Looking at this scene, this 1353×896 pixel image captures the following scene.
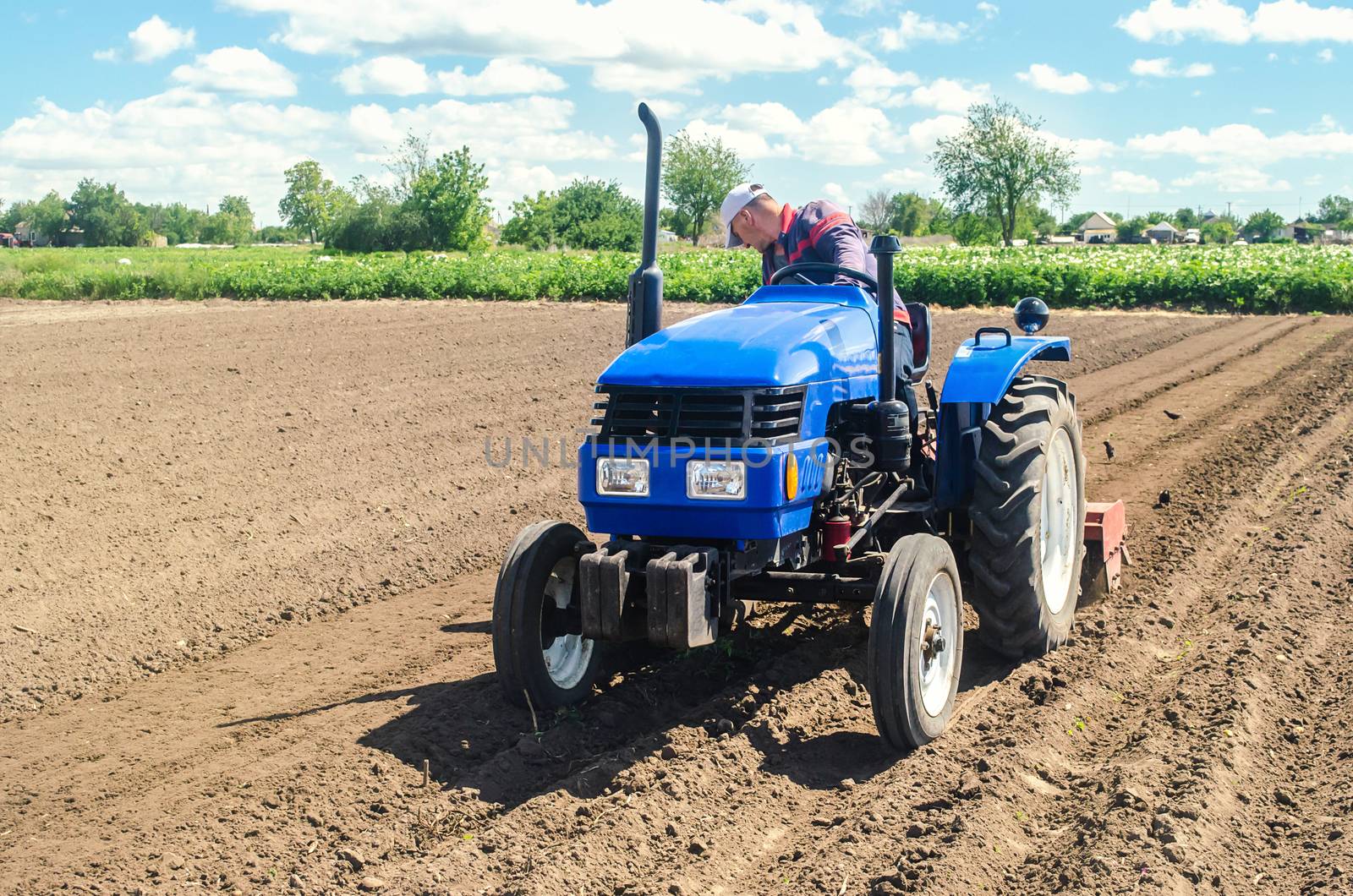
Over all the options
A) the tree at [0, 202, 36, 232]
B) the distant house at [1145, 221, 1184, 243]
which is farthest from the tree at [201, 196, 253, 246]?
the distant house at [1145, 221, 1184, 243]

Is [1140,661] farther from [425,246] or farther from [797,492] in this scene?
[425,246]

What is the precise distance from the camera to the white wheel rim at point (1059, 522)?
18.0ft

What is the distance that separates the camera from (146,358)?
14.0 m

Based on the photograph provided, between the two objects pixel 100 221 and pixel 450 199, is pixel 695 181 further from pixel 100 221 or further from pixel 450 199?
pixel 100 221

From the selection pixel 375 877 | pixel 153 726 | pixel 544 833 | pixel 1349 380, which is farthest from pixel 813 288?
pixel 1349 380

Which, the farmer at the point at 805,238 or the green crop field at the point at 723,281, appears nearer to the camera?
the farmer at the point at 805,238

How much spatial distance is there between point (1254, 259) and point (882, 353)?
84.7ft

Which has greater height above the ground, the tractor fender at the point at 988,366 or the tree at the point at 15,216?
the tree at the point at 15,216

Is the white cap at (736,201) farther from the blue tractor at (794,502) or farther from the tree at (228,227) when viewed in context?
the tree at (228,227)

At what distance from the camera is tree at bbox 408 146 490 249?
4856cm

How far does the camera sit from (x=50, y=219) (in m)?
82.4

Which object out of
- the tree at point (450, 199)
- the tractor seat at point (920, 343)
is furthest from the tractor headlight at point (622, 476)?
the tree at point (450, 199)

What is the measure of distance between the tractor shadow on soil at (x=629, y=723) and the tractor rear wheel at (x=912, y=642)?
19cm

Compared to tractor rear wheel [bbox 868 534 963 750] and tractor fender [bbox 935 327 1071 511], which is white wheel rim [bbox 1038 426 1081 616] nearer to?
tractor fender [bbox 935 327 1071 511]
